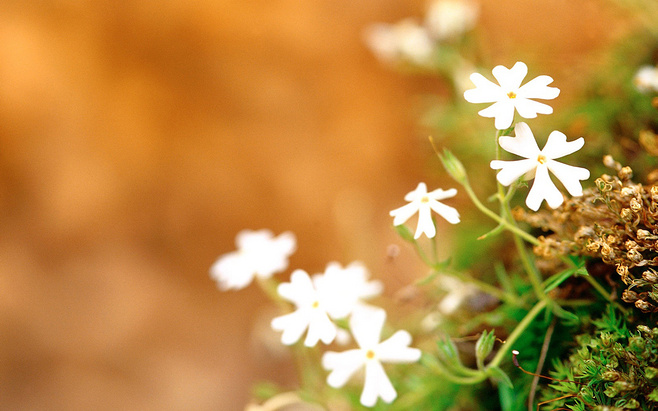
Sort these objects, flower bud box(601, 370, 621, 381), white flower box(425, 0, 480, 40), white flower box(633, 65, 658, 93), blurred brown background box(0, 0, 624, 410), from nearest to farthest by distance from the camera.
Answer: flower bud box(601, 370, 621, 381) < white flower box(633, 65, 658, 93) < white flower box(425, 0, 480, 40) < blurred brown background box(0, 0, 624, 410)

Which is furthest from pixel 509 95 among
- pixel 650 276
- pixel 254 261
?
pixel 254 261

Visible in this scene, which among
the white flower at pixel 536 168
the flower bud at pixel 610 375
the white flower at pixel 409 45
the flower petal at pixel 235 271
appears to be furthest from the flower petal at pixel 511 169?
the white flower at pixel 409 45

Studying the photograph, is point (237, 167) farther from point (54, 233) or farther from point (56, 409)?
point (56, 409)

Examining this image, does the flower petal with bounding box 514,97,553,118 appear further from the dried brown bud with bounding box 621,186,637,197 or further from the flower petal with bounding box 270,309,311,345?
the flower petal with bounding box 270,309,311,345

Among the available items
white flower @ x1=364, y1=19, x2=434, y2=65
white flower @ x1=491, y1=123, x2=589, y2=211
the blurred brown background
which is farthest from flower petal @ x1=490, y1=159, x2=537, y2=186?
the blurred brown background

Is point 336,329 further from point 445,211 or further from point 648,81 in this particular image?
point 648,81

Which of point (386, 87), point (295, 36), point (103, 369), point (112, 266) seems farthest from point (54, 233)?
point (386, 87)

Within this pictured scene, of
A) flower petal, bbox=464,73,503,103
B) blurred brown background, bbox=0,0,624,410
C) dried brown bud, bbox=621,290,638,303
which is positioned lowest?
dried brown bud, bbox=621,290,638,303
